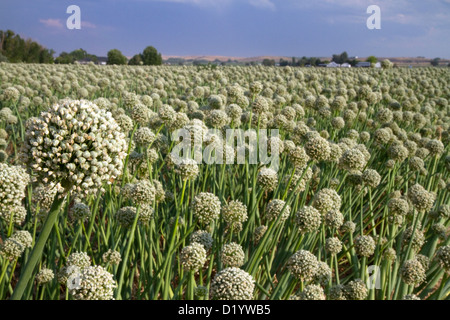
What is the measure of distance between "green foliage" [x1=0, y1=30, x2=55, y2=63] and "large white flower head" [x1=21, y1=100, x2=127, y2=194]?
132 feet

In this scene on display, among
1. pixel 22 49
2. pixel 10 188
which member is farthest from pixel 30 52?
pixel 10 188

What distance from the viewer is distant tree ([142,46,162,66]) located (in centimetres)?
3431

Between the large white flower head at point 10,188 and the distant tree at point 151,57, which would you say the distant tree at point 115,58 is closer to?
the distant tree at point 151,57

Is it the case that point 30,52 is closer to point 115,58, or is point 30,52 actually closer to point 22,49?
point 22,49

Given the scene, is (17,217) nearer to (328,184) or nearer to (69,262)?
(69,262)

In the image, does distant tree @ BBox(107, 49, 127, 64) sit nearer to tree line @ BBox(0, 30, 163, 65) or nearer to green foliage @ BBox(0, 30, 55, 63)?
tree line @ BBox(0, 30, 163, 65)

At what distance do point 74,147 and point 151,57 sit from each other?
3512cm

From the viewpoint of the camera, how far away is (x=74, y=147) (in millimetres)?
1545

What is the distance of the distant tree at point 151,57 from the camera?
3431cm

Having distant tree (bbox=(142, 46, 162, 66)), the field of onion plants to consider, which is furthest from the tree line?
the field of onion plants

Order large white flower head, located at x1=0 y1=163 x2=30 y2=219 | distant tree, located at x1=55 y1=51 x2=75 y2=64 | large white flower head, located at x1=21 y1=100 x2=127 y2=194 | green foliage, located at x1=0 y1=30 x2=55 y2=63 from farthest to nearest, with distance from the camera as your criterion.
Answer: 1. distant tree, located at x1=55 y1=51 x2=75 y2=64
2. green foliage, located at x1=0 y1=30 x2=55 y2=63
3. large white flower head, located at x1=0 y1=163 x2=30 y2=219
4. large white flower head, located at x1=21 y1=100 x2=127 y2=194

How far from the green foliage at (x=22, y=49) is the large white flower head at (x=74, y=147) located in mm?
40220

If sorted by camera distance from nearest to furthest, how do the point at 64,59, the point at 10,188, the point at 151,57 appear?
the point at 10,188 < the point at 151,57 < the point at 64,59
